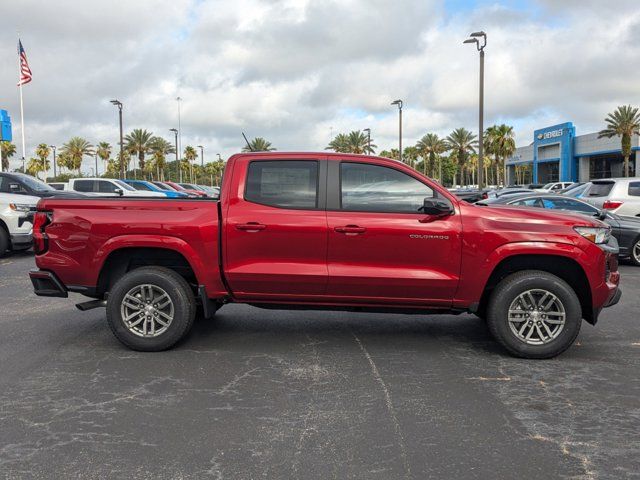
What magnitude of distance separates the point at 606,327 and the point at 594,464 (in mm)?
3742

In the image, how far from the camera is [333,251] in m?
5.43

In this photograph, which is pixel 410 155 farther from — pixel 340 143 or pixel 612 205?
pixel 612 205

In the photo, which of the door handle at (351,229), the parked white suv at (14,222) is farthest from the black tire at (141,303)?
the parked white suv at (14,222)

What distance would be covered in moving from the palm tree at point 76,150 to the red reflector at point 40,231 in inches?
3513

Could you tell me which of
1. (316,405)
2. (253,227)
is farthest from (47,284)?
(316,405)

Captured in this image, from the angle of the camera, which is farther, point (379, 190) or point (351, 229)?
point (379, 190)

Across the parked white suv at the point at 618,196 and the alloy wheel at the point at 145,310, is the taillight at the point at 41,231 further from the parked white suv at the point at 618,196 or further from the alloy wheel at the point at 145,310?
the parked white suv at the point at 618,196

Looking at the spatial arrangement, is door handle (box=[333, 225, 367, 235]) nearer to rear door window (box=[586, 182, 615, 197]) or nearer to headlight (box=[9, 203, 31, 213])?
headlight (box=[9, 203, 31, 213])

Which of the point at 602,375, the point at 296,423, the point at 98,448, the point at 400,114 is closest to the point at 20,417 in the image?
the point at 98,448

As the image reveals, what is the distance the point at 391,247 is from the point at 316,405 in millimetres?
1732

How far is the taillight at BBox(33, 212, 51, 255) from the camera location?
5.72 meters

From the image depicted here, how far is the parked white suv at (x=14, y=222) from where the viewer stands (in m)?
12.5

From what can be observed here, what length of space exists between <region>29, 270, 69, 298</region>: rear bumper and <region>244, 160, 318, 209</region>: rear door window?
202cm

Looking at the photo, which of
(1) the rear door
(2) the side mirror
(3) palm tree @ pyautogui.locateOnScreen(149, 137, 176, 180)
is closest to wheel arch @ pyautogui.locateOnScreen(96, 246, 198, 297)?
(1) the rear door
